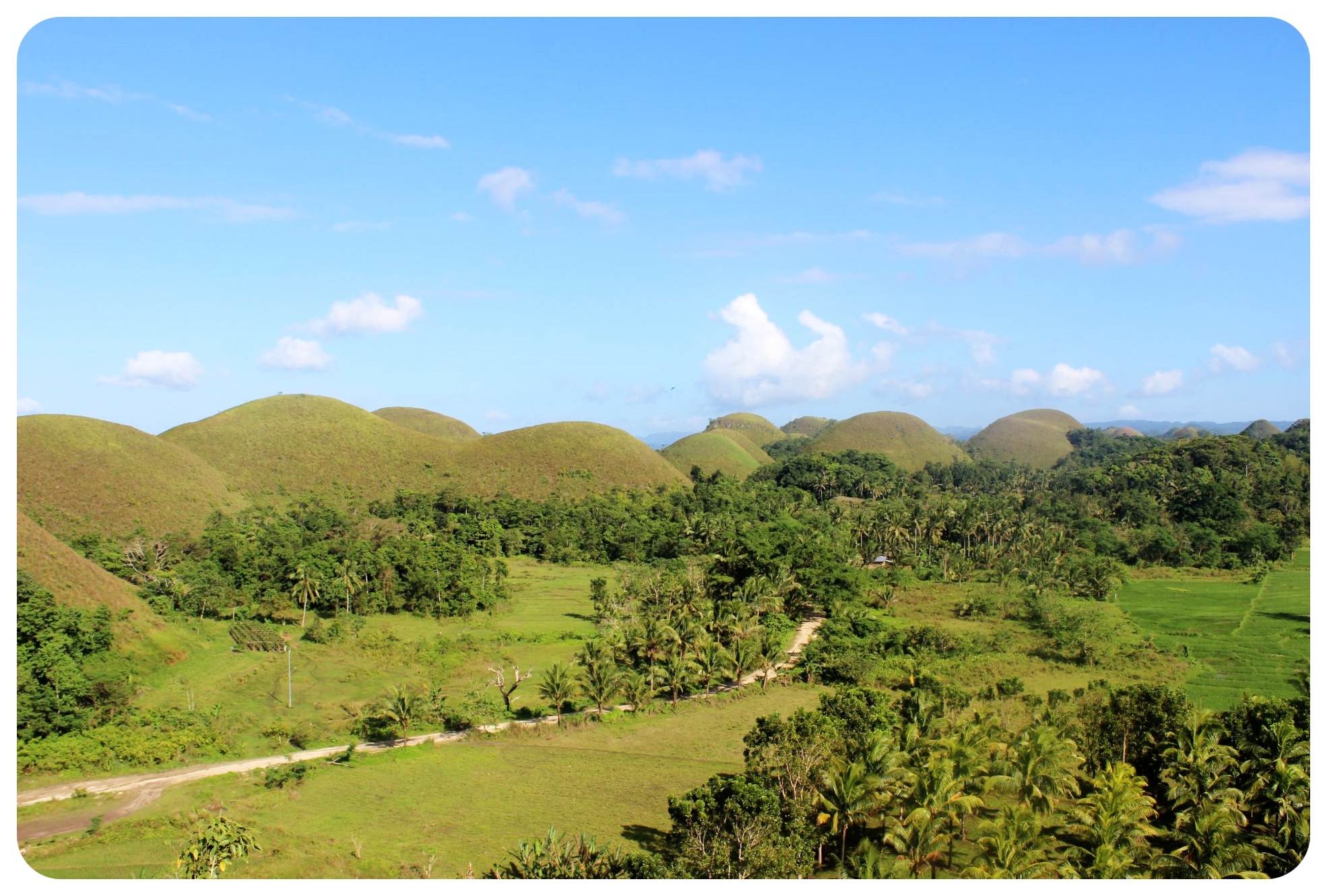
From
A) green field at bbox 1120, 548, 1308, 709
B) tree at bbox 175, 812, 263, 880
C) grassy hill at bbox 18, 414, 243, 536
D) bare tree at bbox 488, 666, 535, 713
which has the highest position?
grassy hill at bbox 18, 414, 243, 536

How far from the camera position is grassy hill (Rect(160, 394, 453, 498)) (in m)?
101

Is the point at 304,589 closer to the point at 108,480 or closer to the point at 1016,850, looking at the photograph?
the point at 1016,850

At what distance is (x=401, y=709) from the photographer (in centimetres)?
3244

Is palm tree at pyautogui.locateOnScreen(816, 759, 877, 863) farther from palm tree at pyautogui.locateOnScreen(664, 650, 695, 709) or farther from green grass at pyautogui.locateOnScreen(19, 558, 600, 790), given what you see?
green grass at pyautogui.locateOnScreen(19, 558, 600, 790)

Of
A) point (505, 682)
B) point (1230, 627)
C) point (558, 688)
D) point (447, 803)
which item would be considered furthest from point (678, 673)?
point (1230, 627)

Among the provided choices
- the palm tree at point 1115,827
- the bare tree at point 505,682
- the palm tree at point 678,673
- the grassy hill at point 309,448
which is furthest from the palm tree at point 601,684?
the grassy hill at point 309,448

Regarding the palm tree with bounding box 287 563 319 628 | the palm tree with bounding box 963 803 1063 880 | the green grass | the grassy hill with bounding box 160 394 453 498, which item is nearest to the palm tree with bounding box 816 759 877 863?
the palm tree with bounding box 963 803 1063 880

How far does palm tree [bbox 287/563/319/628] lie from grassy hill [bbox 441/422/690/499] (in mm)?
50201

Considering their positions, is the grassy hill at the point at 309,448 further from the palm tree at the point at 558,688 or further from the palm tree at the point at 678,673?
the palm tree at the point at 678,673

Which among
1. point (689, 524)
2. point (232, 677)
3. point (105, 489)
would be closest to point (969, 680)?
point (232, 677)

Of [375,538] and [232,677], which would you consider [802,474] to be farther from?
[232,677]

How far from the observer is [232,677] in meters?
38.9

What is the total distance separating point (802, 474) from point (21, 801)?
4059 inches

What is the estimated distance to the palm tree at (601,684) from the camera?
3506cm
